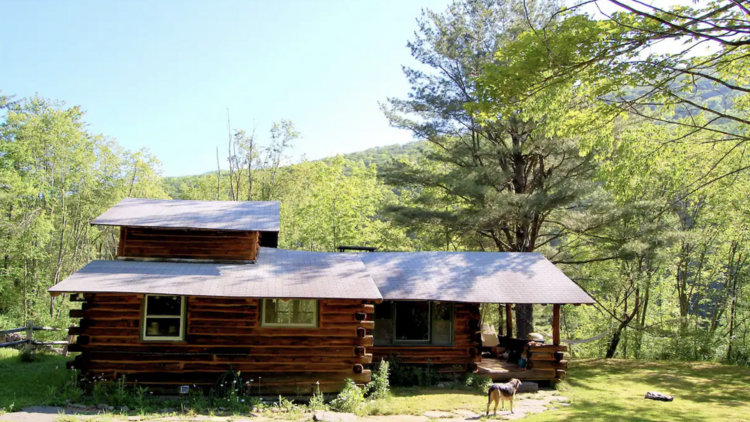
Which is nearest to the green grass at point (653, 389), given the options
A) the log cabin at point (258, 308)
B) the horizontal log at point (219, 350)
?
the log cabin at point (258, 308)

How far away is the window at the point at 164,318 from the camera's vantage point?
11695 millimetres

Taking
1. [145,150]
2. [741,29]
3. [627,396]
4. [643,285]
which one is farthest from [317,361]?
[145,150]

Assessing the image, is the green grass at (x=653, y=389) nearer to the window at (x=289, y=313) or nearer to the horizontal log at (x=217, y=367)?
the horizontal log at (x=217, y=367)

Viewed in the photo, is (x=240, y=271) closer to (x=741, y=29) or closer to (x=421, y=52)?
(x=741, y=29)

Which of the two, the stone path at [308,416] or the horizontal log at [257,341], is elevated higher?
the horizontal log at [257,341]

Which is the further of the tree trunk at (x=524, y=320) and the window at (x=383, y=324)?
the tree trunk at (x=524, y=320)

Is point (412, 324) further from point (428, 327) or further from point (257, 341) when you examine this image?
point (257, 341)

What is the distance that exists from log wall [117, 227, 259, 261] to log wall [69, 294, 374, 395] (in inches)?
77.3

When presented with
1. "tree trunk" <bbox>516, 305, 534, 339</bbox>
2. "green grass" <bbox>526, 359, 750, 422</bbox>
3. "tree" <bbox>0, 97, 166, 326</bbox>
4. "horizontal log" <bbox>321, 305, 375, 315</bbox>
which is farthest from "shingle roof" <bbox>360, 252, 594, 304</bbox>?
"tree" <bbox>0, 97, 166, 326</bbox>

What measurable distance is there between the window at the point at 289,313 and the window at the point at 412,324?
260 cm

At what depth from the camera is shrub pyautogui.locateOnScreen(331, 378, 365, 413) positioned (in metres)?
10.9

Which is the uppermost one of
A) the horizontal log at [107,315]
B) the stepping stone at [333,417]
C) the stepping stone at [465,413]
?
the horizontal log at [107,315]

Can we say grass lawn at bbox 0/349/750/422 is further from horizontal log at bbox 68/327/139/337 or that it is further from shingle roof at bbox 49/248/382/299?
shingle roof at bbox 49/248/382/299

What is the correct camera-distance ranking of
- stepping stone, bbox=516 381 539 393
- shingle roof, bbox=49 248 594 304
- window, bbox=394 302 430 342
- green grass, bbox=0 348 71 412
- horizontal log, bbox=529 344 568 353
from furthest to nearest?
window, bbox=394 302 430 342 < horizontal log, bbox=529 344 568 353 < stepping stone, bbox=516 381 539 393 < shingle roof, bbox=49 248 594 304 < green grass, bbox=0 348 71 412
